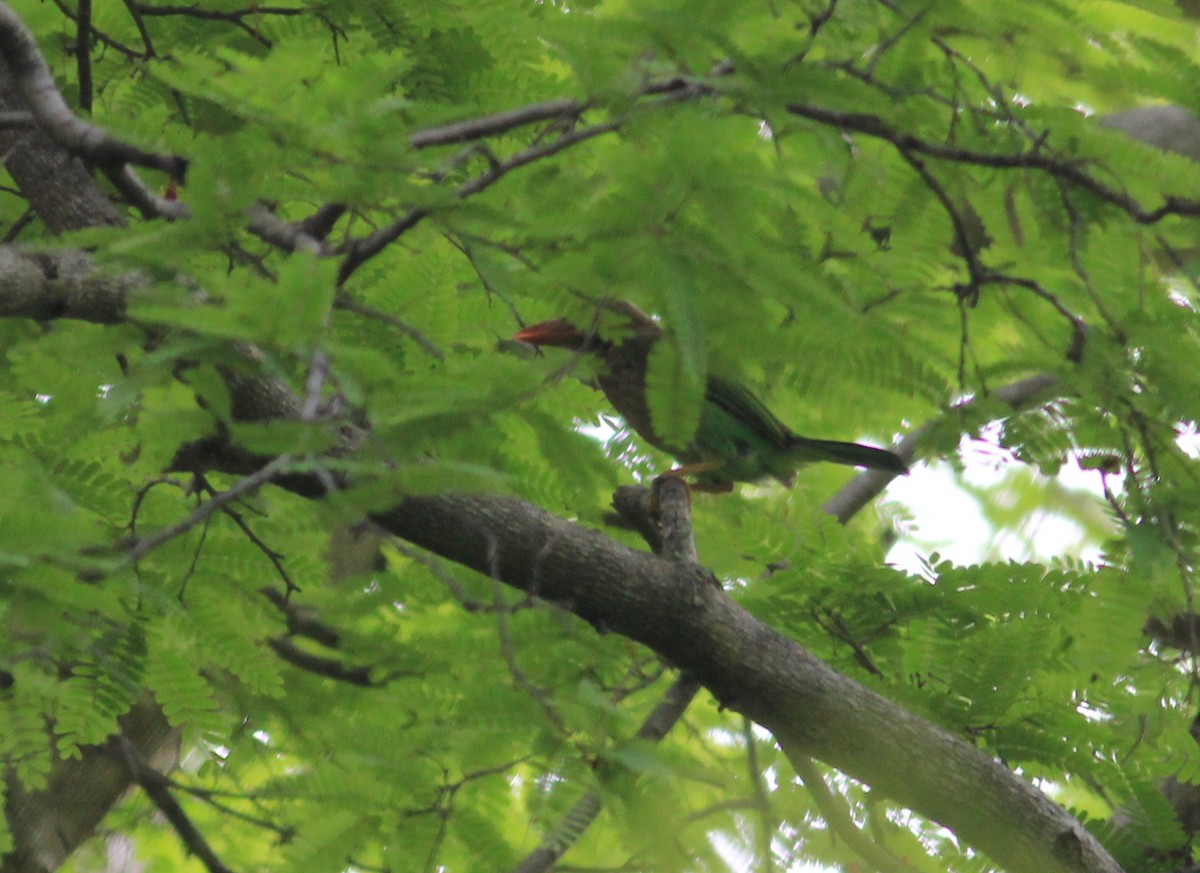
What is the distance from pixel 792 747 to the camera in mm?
3486

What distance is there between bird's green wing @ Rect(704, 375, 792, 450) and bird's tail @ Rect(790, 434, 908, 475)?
0.11m

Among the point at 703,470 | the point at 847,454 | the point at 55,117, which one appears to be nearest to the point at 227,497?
the point at 55,117

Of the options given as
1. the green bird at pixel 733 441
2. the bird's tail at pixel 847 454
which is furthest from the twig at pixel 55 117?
the bird's tail at pixel 847 454

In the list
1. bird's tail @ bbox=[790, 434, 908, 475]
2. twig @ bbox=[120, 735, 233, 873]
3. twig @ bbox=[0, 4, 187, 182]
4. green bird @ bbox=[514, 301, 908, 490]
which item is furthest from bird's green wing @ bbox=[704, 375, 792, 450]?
twig @ bbox=[120, 735, 233, 873]

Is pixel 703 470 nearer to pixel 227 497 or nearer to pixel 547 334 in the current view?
pixel 547 334

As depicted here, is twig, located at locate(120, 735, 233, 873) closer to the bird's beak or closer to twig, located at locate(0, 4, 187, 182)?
the bird's beak

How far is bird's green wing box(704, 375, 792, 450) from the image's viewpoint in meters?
4.53

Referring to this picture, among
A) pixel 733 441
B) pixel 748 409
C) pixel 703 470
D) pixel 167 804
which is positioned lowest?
pixel 167 804

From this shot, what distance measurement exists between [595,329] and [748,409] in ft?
6.89

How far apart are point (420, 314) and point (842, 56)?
1458mm

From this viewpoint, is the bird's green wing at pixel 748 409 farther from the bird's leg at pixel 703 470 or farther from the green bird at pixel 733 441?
the bird's leg at pixel 703 470

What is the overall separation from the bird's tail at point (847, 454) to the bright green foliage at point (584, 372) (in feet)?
0.51

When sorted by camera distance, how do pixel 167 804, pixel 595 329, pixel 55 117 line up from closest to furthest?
pixel 595 329 < pixel 55 117 < pixel 167 804

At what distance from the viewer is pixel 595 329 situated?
259 cm
